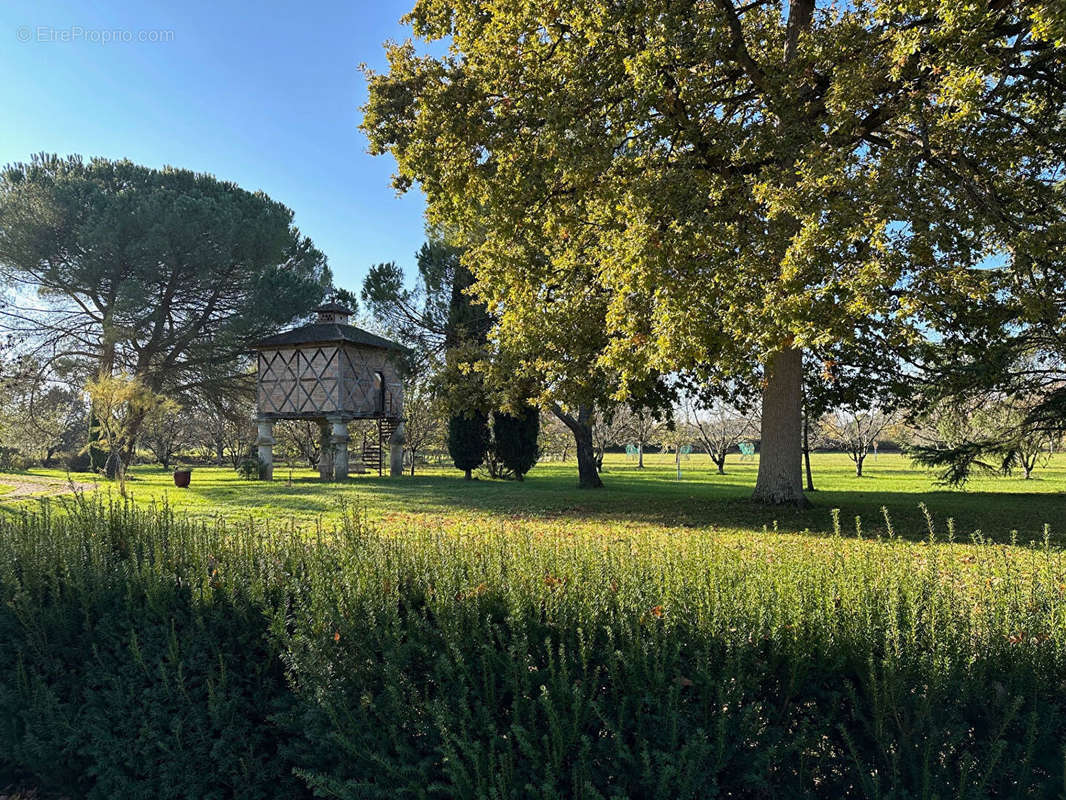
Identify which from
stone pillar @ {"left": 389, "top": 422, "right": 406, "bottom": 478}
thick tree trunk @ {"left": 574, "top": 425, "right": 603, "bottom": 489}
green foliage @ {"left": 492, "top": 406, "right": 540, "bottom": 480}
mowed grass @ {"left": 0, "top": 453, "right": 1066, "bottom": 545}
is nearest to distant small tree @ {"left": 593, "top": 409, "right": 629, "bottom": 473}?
stone pillar @ {"left": 389, "top": 422, "right": 406, "bottom": 478}

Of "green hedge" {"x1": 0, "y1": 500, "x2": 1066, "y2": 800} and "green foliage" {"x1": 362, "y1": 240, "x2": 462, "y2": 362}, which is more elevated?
"green foliage" {"x1": 362, "y1": 240, "x2": 462, "y2": 362}

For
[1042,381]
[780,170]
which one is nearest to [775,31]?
[780,170]

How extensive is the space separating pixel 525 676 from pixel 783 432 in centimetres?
1124

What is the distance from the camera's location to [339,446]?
27609 millimetres

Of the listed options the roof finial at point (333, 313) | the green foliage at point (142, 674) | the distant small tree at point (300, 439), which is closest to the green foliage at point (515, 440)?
the roof finial at point (333, 313)

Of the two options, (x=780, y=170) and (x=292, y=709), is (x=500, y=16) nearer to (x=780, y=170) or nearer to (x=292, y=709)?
(x=780, y=170)

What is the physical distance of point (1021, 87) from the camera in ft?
31.4

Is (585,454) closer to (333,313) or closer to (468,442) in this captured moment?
(468,442)

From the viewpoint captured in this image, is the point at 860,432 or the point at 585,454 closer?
the point at 585,454

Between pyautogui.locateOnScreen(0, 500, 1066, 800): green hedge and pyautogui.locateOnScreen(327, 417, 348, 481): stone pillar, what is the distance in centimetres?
2408

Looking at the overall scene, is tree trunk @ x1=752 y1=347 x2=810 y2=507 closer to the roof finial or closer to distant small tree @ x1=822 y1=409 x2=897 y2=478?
the roof finial

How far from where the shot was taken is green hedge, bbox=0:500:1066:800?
7.63ft

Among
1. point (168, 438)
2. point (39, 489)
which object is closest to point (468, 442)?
point (39, 489)

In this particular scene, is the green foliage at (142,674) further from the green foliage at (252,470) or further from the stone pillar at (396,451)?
the stone pillar at (396,451)
